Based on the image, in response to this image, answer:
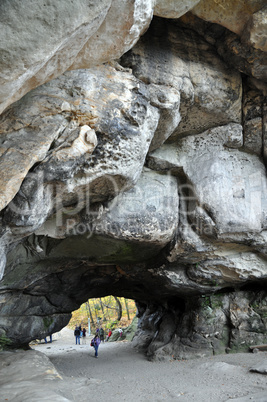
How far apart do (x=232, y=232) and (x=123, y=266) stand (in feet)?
11.4

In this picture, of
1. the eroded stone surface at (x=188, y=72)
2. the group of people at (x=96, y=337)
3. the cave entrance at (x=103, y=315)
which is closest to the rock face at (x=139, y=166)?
the eroded stone surface at (x=188, y=72)

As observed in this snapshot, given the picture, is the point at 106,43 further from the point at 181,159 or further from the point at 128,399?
the point at 128,399

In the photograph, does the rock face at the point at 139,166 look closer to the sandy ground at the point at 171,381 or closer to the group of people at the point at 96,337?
the sandy ground at the point at 171,381

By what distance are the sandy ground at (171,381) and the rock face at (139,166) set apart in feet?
3.30

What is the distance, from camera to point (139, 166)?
5.62m

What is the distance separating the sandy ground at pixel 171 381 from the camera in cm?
543

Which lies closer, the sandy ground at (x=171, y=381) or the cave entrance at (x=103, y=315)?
the sandy ground at (x=171, y=381)

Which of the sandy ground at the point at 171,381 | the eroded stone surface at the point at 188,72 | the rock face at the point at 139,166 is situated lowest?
the sandy ground at the point at 171,381

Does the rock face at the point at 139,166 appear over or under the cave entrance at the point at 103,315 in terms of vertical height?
over

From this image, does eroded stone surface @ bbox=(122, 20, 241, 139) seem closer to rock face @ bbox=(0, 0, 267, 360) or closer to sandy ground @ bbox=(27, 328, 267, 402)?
rock face @ bbox=(0, 0, 267, 360)

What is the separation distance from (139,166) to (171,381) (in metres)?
4.61

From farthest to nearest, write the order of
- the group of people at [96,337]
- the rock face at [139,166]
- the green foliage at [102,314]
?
the green foliage at [102,314], the group of people at [96,337], the rock face at [139,166]

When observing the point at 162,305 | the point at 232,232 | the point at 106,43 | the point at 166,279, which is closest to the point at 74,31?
the point at 106,43

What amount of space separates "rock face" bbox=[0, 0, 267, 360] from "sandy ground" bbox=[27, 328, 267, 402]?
3.30 ft
